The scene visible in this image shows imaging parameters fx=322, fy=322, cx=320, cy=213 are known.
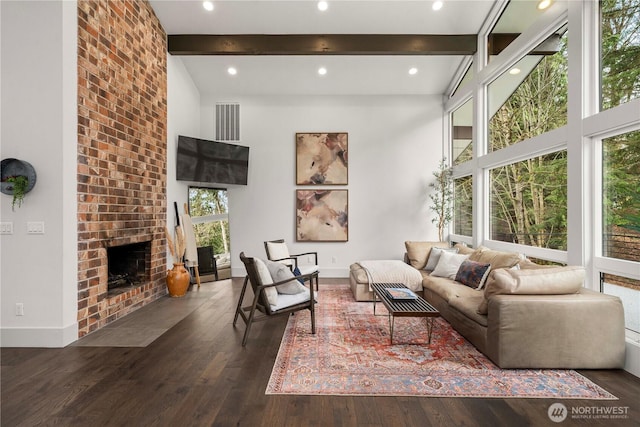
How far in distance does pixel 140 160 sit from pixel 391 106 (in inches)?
184

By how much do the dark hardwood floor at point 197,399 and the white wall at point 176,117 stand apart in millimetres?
2725

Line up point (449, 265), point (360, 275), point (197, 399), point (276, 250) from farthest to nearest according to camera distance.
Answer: point (276, 250) → point (360, 275) → point (449, 265) → point (197, 399)

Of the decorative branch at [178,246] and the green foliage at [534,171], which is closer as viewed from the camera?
the green foliage at [534,171]

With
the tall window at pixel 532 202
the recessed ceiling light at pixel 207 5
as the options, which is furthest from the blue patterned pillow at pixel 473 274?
the recessed ceiling light at pixel 207 5

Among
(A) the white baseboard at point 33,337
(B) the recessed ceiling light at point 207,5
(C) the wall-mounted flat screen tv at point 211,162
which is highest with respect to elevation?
(B) the recessed ceiling light at point 207,5

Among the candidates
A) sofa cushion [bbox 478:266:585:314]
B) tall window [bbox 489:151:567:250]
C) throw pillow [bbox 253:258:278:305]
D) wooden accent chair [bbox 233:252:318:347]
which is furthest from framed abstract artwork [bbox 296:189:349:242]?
sofa cushion [bbox 478:266:585:314]

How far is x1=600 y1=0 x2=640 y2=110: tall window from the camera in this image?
2734 millimetres

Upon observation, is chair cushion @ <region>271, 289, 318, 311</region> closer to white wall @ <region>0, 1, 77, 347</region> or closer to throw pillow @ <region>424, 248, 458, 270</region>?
white wall @ <region>0, 1, 77, 347</region>

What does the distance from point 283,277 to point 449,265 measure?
2552 millimetres

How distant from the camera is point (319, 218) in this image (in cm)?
649

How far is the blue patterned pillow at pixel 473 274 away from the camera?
3.90 m

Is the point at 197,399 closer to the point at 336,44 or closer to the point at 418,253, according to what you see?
the point at 418,253

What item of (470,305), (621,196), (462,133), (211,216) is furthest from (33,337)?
(462,133)

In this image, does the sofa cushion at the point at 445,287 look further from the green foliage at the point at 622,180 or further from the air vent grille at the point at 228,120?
the air vent grille at the point at 228,120
